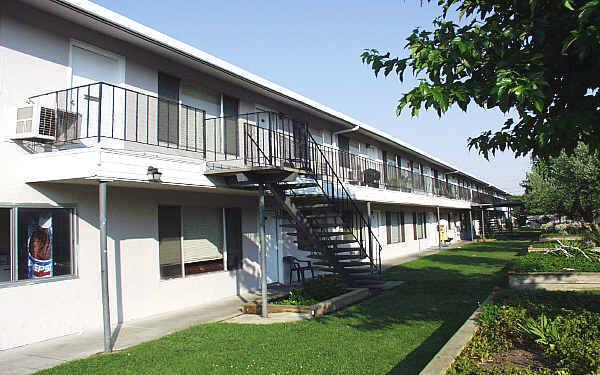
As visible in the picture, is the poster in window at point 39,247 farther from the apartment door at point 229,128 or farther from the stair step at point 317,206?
the stair step at point 317,206

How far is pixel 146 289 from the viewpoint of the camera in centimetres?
913

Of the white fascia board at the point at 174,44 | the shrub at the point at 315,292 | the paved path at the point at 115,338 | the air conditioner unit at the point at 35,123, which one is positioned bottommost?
the paved path at the point at 115,338

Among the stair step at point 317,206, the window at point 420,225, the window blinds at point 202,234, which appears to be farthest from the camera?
the window at point 420,225

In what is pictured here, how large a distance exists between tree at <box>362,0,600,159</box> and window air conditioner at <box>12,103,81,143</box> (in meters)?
5.14

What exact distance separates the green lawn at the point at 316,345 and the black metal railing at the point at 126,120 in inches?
124

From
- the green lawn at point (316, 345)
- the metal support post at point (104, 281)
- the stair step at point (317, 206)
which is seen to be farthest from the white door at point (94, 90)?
the stair step at point (317, 206)

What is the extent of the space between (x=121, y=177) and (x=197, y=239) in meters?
3.82

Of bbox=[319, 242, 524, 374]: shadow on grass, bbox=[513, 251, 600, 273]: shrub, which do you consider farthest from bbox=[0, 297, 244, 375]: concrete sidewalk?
bbox=[513, 251, 600, 273]: shrub

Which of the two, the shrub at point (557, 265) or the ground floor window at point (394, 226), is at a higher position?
the ground floor window at point (394, 226)

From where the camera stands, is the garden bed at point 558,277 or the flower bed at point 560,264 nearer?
the garden bed at point 558,277

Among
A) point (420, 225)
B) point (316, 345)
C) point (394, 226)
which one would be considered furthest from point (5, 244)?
point (420, 225)

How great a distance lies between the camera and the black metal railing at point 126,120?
24.2 ft

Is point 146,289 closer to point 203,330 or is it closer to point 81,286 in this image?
point 81,286

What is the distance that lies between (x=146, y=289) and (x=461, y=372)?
681 cm
